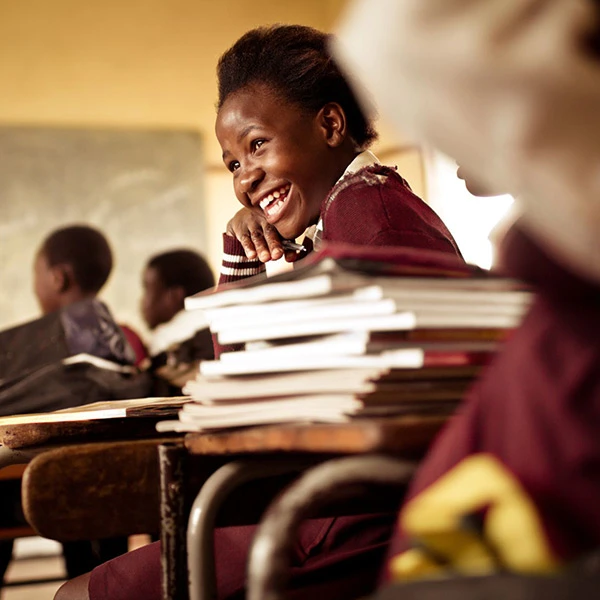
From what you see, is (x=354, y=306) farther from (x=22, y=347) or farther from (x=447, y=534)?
(x=22, y=347)

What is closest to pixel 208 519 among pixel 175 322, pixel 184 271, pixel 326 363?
pixel 326 363

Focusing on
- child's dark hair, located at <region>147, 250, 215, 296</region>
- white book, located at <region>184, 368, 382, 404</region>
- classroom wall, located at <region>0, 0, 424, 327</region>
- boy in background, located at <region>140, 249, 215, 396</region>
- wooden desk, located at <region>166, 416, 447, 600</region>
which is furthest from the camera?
classroom wall, located at <region>0, 0, 424, 327</region>

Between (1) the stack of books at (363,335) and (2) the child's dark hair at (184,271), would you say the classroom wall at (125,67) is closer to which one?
(2) the child's dark hair at (184,271)

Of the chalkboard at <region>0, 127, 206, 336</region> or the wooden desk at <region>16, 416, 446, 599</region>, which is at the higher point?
the chalkboard at <region>0, 127, 206, 336</region>

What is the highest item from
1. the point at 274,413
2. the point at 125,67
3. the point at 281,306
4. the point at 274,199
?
the point at 125,67

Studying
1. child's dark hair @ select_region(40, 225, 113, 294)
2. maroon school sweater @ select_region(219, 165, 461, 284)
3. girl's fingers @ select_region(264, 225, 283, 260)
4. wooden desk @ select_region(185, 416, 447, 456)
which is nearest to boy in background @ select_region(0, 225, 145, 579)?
child's dark hair @ select_region(40, 225, 113, 294)

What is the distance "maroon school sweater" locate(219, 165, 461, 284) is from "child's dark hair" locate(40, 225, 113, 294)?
2.69m

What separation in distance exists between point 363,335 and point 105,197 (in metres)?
Result: 5.15

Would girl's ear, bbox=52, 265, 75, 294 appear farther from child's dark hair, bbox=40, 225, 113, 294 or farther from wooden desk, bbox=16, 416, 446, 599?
wooden desk, bbox=16, 416, 446, 599

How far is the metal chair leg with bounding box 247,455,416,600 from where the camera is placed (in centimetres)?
71

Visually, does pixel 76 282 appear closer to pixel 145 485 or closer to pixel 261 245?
pixel 261 245

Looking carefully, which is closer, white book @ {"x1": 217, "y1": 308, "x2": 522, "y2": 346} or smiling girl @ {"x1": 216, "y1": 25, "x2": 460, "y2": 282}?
white book @ {"x1": 217, "y1": 308, "x2": 522, "y2": 346}

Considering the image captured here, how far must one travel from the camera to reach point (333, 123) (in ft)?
6.20

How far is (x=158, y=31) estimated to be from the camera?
19.9 ft
